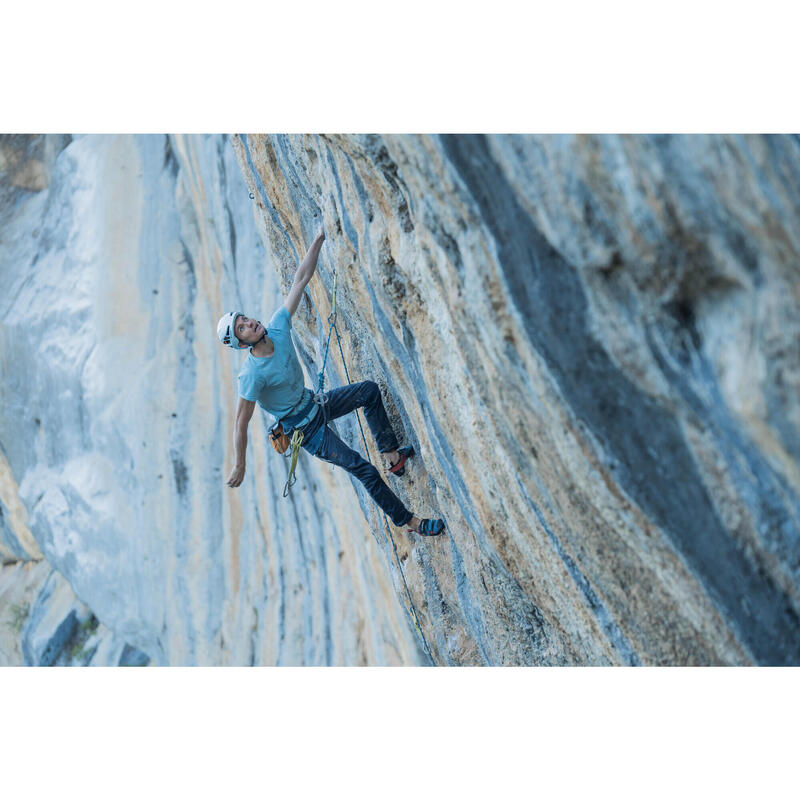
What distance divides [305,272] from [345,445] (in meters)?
0.71

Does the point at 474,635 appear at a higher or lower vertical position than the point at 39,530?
lower

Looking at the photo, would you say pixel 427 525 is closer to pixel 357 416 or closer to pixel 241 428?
pixel 357 416

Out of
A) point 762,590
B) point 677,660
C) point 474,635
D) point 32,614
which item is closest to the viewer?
point 762,590

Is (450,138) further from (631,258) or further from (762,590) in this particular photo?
(762,590)

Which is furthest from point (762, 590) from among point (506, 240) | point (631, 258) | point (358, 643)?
point (358, 643)

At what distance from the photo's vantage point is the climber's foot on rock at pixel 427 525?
3.26 meters

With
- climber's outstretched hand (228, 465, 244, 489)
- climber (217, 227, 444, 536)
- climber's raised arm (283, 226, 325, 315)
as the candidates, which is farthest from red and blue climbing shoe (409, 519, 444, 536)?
climber's raised arm (283, 226, 325, 315)

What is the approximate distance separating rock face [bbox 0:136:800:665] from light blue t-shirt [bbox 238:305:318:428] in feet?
1.11

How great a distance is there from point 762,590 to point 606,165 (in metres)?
1.21

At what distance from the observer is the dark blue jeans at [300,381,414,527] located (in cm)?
315

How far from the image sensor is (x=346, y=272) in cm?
312

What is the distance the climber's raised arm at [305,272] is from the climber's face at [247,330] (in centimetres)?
18

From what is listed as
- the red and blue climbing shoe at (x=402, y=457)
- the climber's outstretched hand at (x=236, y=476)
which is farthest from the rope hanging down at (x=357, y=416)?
the climber's outstretched hand at (x=236, y=476)

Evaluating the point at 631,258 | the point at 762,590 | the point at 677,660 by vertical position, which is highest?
the point at 631,258
